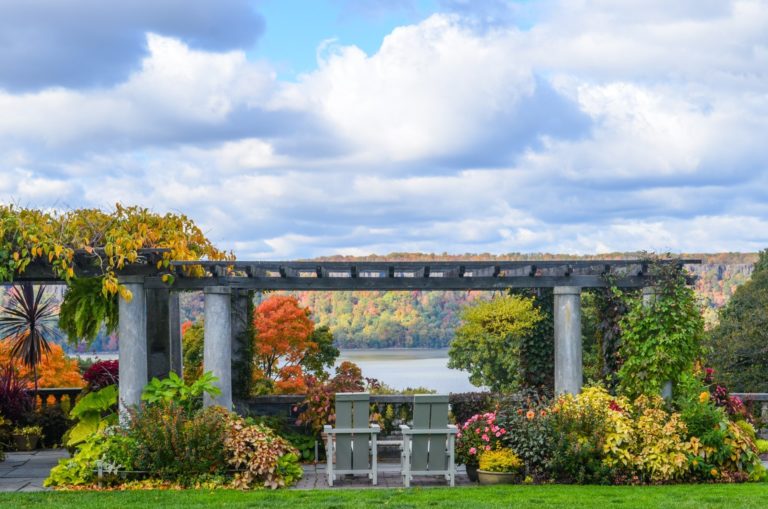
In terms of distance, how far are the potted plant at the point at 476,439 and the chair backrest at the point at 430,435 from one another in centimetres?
40

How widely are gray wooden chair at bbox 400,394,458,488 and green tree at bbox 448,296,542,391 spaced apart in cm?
520

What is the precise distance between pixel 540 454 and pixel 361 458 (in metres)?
2.03

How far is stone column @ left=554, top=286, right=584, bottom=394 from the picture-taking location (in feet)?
40.2

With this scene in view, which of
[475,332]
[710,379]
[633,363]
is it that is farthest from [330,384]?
[475,332]

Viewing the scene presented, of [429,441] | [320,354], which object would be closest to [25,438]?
[429,441]

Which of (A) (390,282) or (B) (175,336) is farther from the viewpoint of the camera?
(B) (175,336)

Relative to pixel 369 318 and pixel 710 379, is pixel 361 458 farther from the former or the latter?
pixel 369 318

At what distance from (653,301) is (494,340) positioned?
1004 centimetres

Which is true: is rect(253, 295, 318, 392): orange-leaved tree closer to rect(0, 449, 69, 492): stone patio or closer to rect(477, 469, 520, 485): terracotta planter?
rect(0, 449, 69, 492): stone patio

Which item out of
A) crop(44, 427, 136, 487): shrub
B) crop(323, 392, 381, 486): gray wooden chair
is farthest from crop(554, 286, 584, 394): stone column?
crop(44, 427, 136, 487): shrub

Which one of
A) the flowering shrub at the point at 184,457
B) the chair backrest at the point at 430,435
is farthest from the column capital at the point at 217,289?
the chair backrest at the point at 430,435

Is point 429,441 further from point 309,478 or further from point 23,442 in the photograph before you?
point 23,442

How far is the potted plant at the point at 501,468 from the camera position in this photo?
10.6 m

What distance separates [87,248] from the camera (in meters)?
11.1
